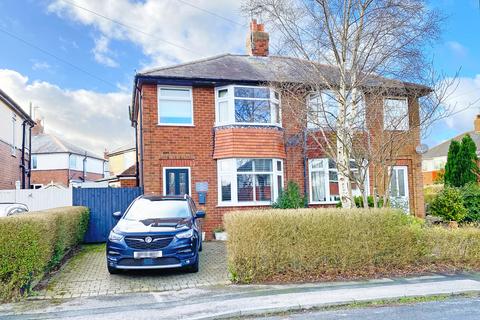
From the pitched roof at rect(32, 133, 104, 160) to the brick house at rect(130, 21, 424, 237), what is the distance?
28347 millimetres

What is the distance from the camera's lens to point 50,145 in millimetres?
39094

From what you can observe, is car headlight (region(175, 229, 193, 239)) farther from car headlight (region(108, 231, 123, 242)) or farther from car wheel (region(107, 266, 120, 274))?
car wheel (region(107, 266, 120, 274))

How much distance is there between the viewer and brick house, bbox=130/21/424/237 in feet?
44.5

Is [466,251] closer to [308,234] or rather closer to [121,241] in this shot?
[308,234]

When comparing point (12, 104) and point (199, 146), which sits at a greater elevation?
point (12, 104)

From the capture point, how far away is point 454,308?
5.86 m

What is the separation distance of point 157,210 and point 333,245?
13.8 ft

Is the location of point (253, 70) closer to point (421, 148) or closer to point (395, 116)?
point (395, 116)

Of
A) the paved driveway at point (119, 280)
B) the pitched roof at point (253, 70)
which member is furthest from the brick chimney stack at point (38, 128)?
the paved driveway at point (119, 280)

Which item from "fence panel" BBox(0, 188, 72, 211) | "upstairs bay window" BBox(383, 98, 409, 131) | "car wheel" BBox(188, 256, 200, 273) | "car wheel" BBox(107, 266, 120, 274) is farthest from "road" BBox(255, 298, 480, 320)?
"fence panel" BBox(0, 188, 72, 211)

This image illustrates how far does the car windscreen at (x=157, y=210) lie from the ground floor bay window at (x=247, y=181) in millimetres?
4143

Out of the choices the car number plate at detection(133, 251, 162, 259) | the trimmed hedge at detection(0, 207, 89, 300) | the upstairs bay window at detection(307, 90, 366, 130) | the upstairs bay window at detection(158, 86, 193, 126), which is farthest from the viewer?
the upstairs bay window at detection(158, 86, 193, 126)

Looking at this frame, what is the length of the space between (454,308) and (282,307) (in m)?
2.63

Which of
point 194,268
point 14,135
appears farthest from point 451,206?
point 14,135
